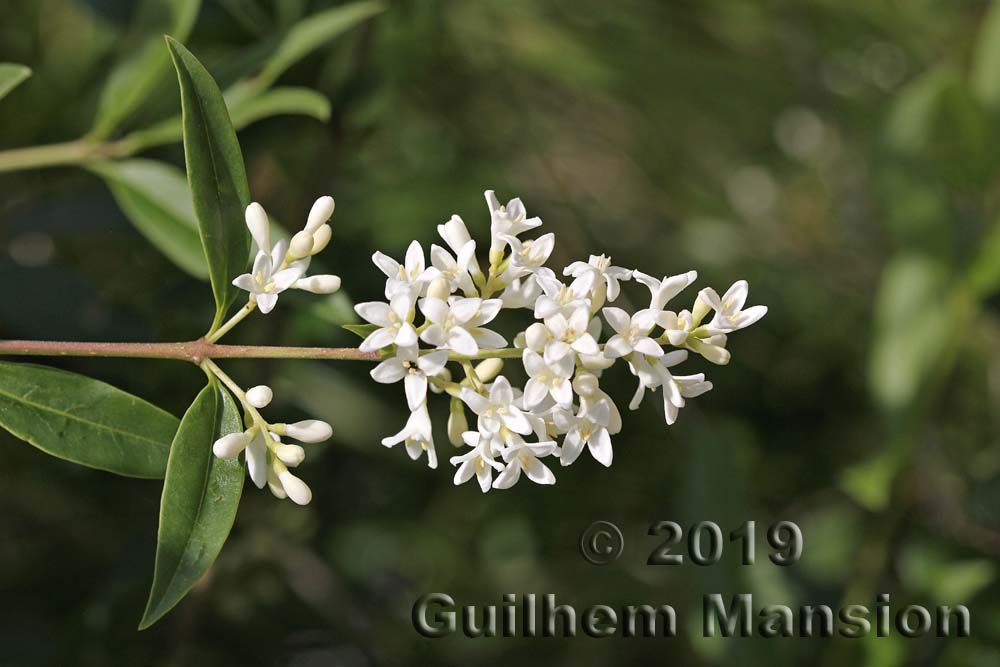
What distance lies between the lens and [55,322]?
97.7 inches

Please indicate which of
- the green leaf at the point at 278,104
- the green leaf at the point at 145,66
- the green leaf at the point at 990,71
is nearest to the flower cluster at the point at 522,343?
the green leaf at the point at 278,104

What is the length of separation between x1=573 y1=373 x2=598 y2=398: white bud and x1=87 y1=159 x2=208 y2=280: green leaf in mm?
931

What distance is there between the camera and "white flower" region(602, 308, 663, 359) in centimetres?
147

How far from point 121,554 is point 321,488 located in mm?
766

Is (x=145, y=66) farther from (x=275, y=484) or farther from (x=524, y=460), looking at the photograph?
(x=524, y=460)

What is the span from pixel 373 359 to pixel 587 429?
0.37 metres

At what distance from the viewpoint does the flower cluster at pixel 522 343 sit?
4.70ft

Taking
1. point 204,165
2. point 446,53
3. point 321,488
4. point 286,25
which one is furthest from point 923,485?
point 204,165

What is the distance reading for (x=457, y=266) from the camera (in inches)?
59.0

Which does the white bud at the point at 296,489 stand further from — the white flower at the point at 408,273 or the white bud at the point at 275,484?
the white flower at the point at 408,273

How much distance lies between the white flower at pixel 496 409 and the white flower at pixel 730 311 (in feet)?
1.19

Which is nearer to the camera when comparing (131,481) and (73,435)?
(73,435)

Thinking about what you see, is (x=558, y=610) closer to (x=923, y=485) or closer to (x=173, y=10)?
(x=923, y=485)

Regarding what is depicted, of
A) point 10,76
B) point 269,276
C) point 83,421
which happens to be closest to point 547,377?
point 269,276
